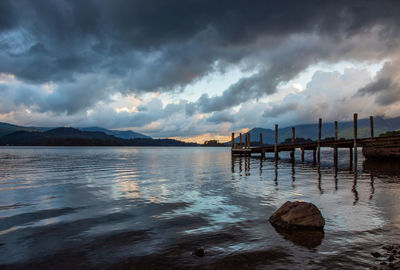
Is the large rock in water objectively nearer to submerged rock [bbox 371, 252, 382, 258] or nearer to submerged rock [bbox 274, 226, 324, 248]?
submerged rock [bbox 274, 226, 324, 248]

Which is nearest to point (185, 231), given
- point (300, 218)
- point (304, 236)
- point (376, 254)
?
point (304, 236)

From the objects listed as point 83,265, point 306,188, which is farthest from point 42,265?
point 306,188

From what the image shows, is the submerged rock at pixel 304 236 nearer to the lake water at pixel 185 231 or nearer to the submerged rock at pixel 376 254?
the lake water at pixel 185 231

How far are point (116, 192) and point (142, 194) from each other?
6.97 feet

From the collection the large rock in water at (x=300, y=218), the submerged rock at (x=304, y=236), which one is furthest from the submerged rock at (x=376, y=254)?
the large rock in water at (x=300, y=218)

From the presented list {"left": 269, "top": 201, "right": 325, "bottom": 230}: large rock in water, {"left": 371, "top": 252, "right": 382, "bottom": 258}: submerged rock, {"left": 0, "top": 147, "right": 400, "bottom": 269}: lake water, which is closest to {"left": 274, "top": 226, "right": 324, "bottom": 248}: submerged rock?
{"left": 0, "top": 147, "right": 400, "bottom": 269}: lake water

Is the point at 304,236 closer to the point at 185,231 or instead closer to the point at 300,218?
the point at 300,218

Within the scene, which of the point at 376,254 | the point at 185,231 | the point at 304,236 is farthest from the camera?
the point at 185,231

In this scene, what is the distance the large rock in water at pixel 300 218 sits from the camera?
9.30 metres

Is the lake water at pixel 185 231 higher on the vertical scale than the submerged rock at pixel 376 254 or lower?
lower

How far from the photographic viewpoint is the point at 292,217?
9.48m

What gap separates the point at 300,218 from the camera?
30.9 feet

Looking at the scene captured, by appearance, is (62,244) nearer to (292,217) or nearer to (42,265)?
(42,265)

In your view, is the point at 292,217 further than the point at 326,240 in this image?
Yes
